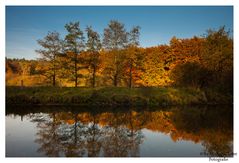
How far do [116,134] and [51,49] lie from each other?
17.6 meters

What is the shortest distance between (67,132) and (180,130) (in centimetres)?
575

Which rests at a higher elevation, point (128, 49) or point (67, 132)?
point (128, 49)

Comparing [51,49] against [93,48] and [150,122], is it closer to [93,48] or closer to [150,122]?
[93,48]

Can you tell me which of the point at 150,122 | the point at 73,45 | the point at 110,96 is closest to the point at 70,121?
the point at 150,122

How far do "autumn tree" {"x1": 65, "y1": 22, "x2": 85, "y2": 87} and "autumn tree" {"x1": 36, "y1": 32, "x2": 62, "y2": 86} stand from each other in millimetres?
940

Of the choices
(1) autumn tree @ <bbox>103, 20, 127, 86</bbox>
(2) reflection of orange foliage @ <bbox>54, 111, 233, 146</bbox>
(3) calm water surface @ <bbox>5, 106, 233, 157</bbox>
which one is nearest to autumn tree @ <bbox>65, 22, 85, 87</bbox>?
(1) autumn tree @ <bbox>103, 20, 127, 86</bbox>

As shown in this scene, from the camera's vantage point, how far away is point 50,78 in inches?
1122

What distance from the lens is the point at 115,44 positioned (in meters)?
30.4

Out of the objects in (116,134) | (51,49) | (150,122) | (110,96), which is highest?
(51,49)

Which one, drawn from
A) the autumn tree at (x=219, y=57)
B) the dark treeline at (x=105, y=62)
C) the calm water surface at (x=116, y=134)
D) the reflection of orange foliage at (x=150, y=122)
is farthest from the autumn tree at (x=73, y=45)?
the autumn tree at (x=219, y=57)

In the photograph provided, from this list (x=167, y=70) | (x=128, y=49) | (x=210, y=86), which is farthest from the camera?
(x=167, y=70)
